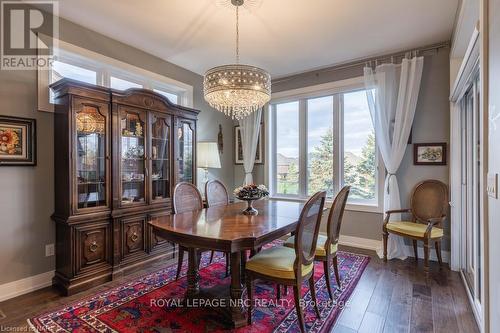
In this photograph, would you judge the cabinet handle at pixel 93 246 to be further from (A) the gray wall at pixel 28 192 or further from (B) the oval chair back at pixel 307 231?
(B) the oval chair back at pixel 307 231

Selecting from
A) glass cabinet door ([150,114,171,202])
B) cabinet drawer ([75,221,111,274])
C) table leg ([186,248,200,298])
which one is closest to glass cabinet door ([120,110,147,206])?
glass cabinet door ([150,114,171,202])

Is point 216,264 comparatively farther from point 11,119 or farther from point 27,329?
point 11,119

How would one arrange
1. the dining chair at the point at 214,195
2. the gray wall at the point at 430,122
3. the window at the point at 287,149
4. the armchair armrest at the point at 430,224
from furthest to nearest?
the window at the point at 287,149 < the gray wall at the point at 430,122 < the dining chair at the point at 214,195 < the armchair armrest at the point at 430,224

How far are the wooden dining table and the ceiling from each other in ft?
6.55

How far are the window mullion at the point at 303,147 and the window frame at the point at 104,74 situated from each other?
1826mm

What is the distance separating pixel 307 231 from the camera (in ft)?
6.54

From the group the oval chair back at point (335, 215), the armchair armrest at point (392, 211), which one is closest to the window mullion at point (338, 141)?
the armchair armrest at point (392, 211)

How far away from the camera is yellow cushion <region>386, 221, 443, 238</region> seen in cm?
297

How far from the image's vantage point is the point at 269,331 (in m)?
1.93

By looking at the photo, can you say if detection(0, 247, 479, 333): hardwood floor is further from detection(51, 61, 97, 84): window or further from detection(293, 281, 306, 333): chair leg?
detection(51, 61, 97, 84): window

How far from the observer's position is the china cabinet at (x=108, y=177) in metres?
2.57

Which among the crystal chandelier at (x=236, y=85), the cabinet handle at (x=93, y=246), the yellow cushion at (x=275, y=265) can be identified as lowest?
the cabinet handle at (x=93, y=246)

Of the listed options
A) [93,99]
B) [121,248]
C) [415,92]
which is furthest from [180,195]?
[415,92]

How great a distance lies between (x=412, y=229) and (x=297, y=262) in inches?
75.4
